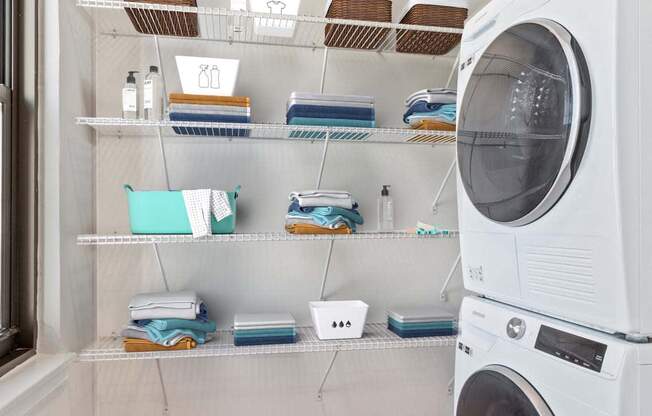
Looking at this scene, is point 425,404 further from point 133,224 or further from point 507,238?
point 133,224

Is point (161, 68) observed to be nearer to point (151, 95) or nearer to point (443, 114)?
point (151, 95)

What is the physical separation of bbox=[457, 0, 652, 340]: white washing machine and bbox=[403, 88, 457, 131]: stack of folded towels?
53 centimetres

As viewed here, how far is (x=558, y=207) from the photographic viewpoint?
1094 millimetres

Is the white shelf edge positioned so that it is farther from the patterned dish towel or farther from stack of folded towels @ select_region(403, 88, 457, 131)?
stack of folded towels @ select_region(403, 88, 457, 131)

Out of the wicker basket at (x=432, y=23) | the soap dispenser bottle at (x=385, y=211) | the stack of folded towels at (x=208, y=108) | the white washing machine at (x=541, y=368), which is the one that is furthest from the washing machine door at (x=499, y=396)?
the wicker basket at (x=432, y=23)

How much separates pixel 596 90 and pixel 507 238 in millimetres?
424

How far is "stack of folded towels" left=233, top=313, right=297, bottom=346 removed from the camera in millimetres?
1846

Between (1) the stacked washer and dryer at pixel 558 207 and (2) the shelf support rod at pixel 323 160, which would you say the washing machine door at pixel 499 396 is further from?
(2) the shelf support rod at pixel 323 160

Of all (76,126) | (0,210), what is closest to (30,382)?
(0,210)

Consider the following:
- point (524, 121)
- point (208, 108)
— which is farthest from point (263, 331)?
point (524, 121)

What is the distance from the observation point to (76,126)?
183cm

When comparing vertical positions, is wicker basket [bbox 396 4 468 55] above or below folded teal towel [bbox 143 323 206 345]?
above

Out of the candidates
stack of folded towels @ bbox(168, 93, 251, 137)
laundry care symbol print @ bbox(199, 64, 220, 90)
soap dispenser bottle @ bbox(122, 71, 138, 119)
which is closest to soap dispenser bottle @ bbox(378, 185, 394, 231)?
stack of folded towels @ bbox(168, 93, 251, 137)

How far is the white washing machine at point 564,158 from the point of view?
960 millimetres
